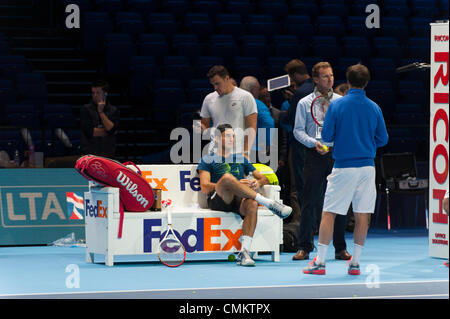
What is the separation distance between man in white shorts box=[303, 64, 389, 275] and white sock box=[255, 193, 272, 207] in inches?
36.2

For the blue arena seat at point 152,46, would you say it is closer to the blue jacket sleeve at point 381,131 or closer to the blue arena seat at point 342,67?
the blue arena seat at point 342,67

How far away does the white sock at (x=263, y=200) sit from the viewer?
759 cm

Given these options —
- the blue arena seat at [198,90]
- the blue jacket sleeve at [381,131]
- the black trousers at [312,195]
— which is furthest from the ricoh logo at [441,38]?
the blue arena seat at [198,90]

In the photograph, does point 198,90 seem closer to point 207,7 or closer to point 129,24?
point 129,24

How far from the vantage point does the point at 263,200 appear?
25.0ft

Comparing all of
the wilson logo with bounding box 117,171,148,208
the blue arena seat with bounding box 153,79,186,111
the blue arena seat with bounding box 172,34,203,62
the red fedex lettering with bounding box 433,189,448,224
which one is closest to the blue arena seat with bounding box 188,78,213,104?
the blue arena seat with bounding box 153,79,186,111

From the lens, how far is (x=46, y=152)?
434 inches

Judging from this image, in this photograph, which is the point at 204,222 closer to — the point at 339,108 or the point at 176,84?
the point at 339,108

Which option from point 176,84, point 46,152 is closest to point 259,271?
point 46,152

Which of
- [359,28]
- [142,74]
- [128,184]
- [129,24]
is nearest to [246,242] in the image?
[128,184]

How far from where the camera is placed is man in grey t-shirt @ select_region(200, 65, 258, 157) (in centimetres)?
838

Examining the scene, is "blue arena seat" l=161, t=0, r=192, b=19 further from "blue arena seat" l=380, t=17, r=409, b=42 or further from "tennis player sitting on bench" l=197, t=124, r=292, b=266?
"tennis player sitting on bench" l=197, t=124, r=292, b=266

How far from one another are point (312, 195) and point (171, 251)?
145cm

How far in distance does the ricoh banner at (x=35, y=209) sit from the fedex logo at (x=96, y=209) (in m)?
1.52
